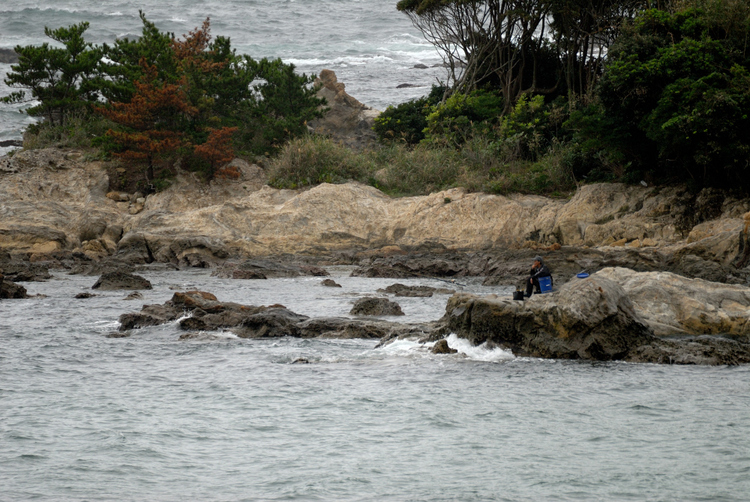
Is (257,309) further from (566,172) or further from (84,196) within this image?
(84,196)

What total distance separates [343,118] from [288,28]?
176 ft

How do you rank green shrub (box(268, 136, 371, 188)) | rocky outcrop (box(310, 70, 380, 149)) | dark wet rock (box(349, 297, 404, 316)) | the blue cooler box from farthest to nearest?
1. rocky outcrop (box(310, 70, 380, 149))
2. green shrub (box(268, 136, 371, 188))
3. dark wet rock (box(349, 297, 404, 316))
4. the blue cooler box

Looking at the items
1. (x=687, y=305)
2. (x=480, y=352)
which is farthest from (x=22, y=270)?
(x=687, y=305)

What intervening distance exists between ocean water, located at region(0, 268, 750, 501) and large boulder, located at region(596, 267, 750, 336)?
1.55 meters

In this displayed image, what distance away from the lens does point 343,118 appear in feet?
161

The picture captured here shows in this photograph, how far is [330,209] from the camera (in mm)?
31844

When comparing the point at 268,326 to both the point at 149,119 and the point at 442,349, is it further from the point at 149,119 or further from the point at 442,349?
the point at 149,119

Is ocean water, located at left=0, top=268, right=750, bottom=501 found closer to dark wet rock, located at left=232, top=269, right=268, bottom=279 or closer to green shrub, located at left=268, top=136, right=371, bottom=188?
dark wet rock, located at left=232, top=269, right=268, bottom=279

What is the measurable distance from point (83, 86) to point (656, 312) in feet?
107

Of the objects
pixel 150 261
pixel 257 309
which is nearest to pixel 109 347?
pixel 257 309

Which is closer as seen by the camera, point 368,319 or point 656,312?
point 656,312

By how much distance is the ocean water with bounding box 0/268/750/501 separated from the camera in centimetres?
770

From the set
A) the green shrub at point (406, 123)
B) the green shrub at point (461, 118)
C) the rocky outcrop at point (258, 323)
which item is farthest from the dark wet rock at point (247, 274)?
the green shrub at point (406, 123)

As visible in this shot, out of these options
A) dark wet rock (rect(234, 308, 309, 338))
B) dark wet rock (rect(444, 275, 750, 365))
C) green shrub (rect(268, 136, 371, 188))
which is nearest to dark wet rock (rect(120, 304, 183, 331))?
dark wet rock (rect(234, 308, 309, 338))
